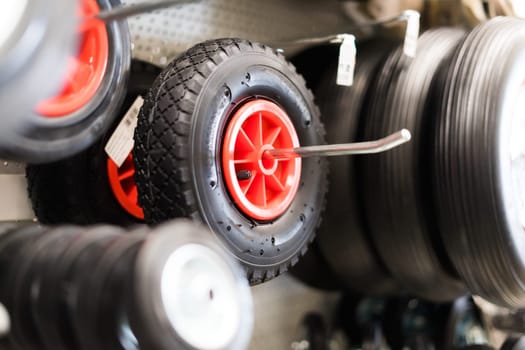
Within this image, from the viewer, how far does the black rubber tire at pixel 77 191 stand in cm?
100

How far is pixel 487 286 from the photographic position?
1.12m

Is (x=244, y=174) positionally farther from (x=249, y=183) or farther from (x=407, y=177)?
(x=407, y=177)

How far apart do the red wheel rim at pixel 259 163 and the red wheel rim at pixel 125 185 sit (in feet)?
0.72

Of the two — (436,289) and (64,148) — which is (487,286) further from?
(64,148)

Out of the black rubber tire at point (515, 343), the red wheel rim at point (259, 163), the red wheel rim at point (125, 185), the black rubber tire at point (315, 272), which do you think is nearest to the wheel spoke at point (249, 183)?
the red wheel rim at point (259, 163)

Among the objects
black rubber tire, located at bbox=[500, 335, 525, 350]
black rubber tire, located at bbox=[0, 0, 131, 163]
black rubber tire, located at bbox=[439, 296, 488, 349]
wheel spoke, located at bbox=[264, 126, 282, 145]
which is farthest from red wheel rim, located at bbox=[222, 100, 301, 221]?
black rubber tire, located at bbox=[439, 296, 488, 349]

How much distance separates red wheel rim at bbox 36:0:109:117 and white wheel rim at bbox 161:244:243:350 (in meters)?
0.29

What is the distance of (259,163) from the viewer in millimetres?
979

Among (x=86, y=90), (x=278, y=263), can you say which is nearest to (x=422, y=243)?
(x=278, y=263)

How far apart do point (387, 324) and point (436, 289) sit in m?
0.44

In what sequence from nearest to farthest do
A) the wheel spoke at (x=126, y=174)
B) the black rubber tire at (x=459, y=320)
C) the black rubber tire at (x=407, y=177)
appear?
the wheel spoke at (x=126, y=174) → the black rubber tire at (x=407, y=177) → the black rubber tire at (x=459, y=320)

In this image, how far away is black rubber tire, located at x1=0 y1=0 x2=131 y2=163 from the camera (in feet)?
2.25

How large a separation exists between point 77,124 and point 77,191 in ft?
0.95

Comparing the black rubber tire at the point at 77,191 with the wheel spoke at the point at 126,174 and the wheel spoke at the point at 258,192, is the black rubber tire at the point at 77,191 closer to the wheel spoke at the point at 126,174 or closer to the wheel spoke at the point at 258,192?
the wheel spoke at the point at 126,174
